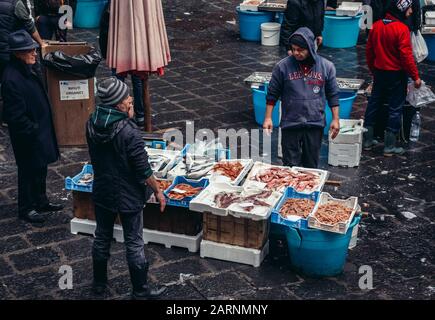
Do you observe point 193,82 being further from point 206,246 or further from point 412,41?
point 206,246

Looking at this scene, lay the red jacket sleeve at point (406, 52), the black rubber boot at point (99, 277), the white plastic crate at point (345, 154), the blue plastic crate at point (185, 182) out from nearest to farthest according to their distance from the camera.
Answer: the black rubber boot at point (99, 277) < the blue plastic crate at point (185, 182) < the red jacket sleeve at point (406, 52) < the white plastic crate at point (345, 154)

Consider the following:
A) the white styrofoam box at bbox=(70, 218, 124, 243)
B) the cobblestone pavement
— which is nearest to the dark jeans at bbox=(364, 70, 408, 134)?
the cobblestone pavement

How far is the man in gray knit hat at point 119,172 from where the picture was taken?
6.43 m

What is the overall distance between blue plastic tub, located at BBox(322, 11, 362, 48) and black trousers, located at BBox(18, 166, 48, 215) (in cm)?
826

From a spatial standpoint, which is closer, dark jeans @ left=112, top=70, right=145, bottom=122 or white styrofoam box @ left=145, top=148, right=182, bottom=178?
white styrofoam box @ left=145, top=148, right=182, bottom=178

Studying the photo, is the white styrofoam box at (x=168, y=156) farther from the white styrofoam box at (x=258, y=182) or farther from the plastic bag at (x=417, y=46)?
the plastic bag at (x=417, y=46)

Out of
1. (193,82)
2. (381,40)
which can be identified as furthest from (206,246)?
(193,82)

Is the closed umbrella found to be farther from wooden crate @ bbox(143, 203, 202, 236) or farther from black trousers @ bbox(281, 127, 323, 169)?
wooden crate @ bbox(143, 203, 202, 236)

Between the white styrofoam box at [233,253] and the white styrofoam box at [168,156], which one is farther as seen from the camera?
the white styrofoam box at [168,156]

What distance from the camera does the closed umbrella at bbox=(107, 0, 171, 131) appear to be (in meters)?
9.16

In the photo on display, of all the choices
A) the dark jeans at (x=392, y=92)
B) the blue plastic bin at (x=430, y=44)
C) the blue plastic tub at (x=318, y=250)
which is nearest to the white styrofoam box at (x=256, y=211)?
the blue plastic tub at (x=318, y=250)

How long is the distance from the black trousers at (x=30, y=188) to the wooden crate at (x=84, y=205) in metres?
0.57
